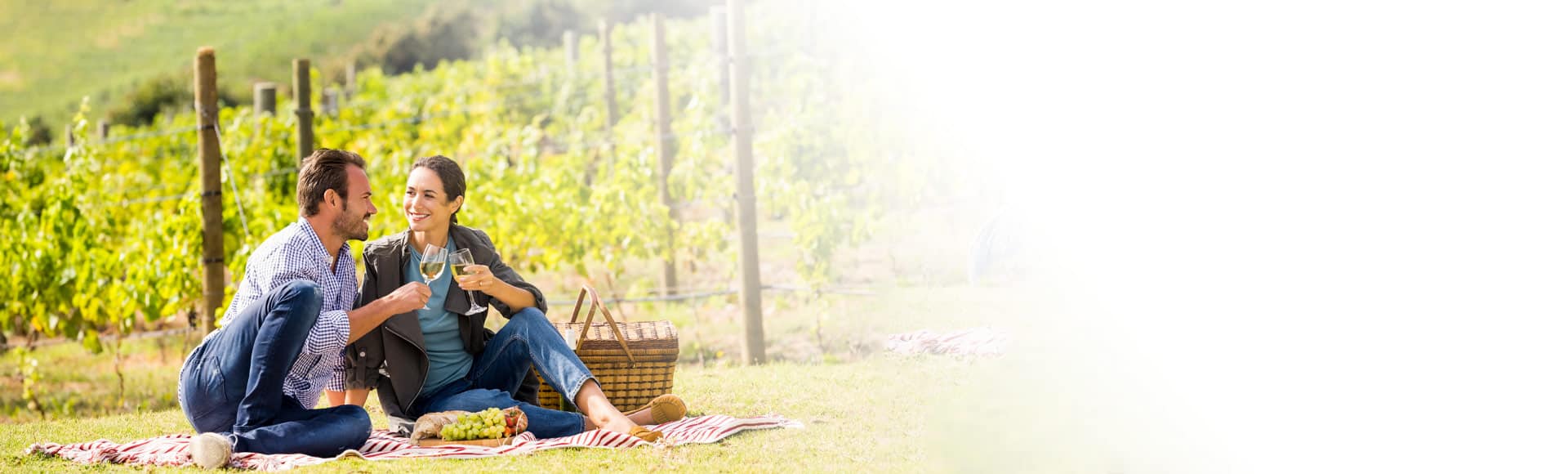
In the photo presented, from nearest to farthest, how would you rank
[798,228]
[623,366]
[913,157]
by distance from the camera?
1. [623,366]
2. [798,228]
3. [913,157]

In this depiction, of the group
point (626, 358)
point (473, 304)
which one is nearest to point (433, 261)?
point (473, 304)

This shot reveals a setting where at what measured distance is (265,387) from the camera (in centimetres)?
299

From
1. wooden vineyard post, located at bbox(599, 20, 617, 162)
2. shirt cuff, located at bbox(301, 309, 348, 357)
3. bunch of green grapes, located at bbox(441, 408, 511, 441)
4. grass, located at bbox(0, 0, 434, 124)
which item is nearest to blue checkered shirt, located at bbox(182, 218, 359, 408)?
shirt cuff, located at bbox(301, 309, 348, 357)

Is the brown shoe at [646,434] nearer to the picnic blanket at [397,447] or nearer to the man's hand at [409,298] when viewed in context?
the picnic blanket at [397,447]

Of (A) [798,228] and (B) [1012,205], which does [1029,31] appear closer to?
(B) [1012,205]

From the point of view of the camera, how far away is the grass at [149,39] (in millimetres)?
23875

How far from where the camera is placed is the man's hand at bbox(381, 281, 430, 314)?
305 cm

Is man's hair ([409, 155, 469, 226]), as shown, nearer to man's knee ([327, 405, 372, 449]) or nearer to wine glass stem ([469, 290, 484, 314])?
wine glass stem ([469, 290, 484, 314])

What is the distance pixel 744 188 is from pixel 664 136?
108 cm

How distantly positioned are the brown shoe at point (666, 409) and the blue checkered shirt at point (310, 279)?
2.47 ft

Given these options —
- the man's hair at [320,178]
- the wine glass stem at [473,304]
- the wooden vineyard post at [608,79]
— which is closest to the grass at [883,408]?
the wine glass stem at [473,304]

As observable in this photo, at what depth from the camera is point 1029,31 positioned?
164 inches

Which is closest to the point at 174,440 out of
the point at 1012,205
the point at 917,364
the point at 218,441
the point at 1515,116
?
the point at 218,441

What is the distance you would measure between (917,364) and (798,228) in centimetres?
246
